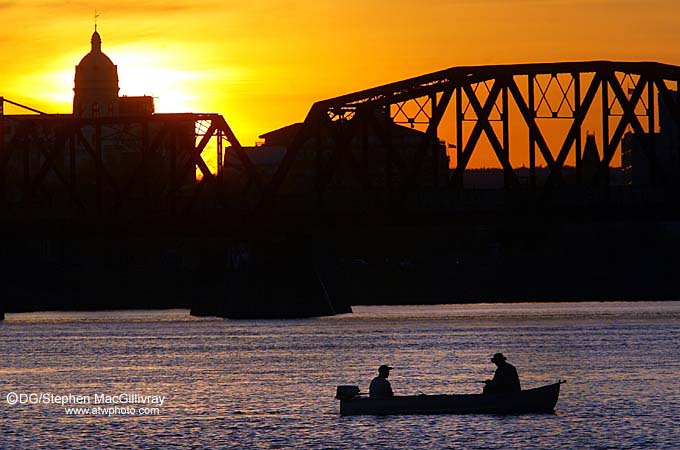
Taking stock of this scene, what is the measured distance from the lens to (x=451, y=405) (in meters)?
84.7

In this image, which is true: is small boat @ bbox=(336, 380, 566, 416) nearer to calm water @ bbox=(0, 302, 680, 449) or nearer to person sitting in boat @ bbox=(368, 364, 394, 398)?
person sitting in boat @ bbox=(368, 364, 394, 398)

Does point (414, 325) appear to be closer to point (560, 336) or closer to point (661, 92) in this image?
point (560, 336)

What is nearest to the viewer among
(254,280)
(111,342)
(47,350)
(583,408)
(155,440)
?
(155,440)

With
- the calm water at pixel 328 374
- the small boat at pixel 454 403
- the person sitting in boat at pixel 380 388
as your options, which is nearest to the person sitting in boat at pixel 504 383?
the small boat at pixel 454 403

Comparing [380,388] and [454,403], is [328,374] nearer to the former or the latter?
[380,388]

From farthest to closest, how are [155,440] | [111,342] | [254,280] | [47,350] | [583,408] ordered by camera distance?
[254,280] < [111,342] < [47,350] < [583,408] < [155,440]

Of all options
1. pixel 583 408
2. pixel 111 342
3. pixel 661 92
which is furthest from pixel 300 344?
pixel 583 408

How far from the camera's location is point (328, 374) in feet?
359

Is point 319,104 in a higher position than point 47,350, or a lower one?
higher

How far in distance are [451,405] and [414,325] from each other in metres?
68.3

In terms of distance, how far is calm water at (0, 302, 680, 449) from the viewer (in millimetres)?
83062

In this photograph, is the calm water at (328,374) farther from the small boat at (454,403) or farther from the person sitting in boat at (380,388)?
the person sitting in boat at (380,388)

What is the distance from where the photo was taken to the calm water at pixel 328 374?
83.1 meters

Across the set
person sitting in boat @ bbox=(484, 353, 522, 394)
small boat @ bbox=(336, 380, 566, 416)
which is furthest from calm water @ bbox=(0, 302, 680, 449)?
person sitting in boat @ bbox=(484, 353, 522, 394)
